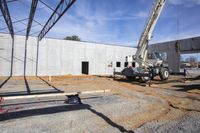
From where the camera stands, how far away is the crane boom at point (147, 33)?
17.8 m

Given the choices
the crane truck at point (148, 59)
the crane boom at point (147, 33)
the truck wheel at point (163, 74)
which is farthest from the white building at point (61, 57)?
the truck wheel at point (163, 74)

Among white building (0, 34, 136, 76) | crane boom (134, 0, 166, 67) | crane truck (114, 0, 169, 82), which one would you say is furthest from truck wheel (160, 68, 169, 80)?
white building (0, 34, 136, 76)

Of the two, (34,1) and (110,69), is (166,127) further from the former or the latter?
(110,69)

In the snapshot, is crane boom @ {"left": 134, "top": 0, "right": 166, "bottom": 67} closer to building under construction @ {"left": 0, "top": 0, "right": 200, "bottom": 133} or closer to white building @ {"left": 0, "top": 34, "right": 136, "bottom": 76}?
building under construction @ {"left": 0, "top": 0, "right": 200, "bottom": 133}

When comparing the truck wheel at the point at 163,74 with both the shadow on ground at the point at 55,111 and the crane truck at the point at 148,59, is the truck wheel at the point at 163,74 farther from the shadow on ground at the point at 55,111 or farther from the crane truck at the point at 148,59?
the shadow on ground at the point at 55,111

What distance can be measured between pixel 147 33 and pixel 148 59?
4.11 metres

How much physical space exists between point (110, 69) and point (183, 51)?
1266 centimetres

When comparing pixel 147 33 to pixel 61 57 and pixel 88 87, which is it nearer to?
pixel 88 87

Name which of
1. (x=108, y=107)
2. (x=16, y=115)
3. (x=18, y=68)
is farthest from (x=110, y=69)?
(x=16, y=115)

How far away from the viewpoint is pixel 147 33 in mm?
18766

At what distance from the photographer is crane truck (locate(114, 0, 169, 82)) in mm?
17828

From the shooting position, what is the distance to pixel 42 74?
22.6 metres

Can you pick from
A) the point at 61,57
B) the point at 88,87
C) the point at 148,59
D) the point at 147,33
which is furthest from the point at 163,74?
the point at 61,57

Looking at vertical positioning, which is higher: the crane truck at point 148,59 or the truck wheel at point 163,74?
the crane truck at point 148,59
